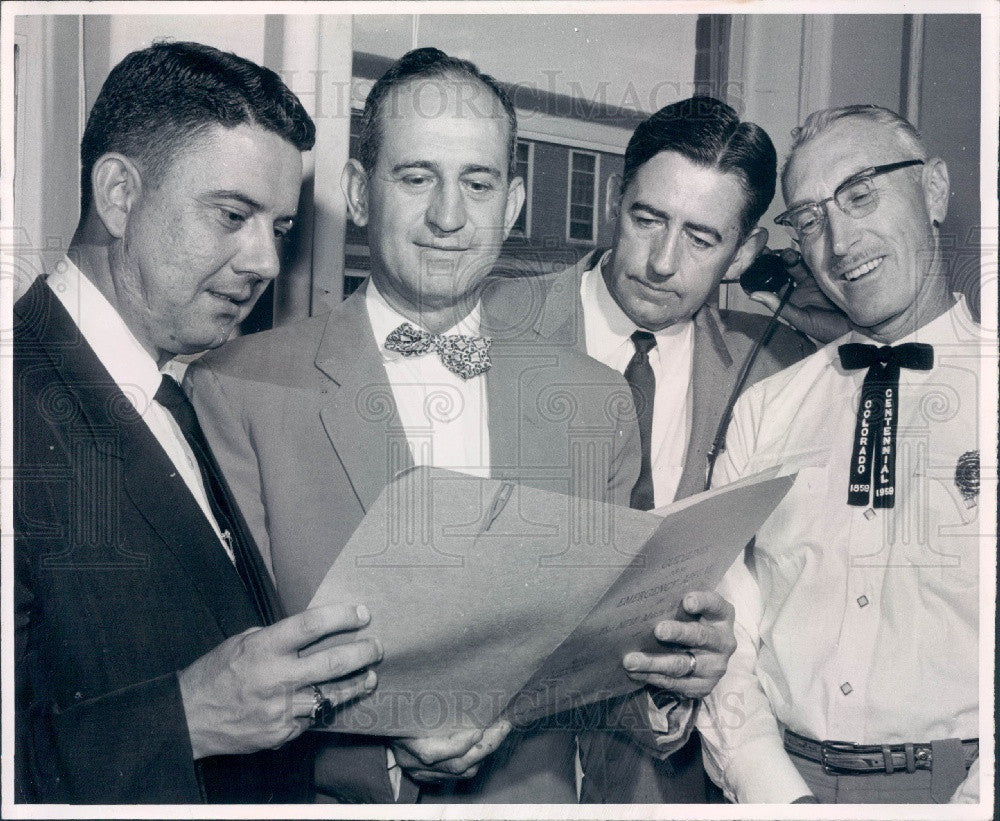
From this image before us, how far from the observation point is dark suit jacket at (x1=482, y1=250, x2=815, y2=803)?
6.58 feet

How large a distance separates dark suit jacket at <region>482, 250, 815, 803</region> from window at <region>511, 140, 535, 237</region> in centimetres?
11

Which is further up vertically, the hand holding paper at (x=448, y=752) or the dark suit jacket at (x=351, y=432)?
the dark suit jacket at (x=351, y=432)

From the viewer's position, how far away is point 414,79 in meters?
1.96

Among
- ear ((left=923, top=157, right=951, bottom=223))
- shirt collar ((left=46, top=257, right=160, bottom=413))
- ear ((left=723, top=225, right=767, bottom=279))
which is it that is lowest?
shirt collar ((left=46, top=257, right=160, bottom=413))

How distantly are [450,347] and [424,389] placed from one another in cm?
10

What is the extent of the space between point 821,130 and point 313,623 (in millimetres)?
1386

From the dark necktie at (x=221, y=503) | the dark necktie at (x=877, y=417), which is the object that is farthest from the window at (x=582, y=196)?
the dark necktie at (x=221, y=503)

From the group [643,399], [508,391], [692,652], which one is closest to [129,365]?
[508,391]

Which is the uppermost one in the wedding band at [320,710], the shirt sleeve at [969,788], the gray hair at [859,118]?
the gray hair at [859,118]

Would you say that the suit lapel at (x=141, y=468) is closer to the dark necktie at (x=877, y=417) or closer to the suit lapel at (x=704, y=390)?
Answer: the suit lapel at (x=704, y=390)

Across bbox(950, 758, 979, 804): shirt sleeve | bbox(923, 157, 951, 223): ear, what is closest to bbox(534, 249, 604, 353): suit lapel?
bbox(923, 157, 951, 223): ear

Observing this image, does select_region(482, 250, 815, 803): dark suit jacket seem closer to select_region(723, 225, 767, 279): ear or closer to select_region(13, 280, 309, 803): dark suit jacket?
select_region(723, 225, 767, 279): ear

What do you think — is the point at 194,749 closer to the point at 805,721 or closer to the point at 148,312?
the point at 148,312

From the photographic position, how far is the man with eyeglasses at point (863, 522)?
6.45 feet
